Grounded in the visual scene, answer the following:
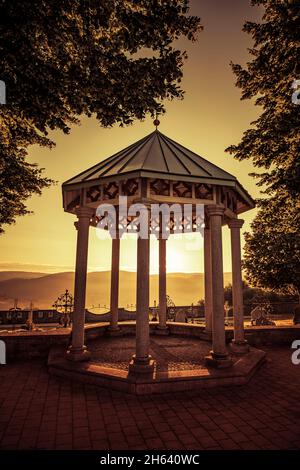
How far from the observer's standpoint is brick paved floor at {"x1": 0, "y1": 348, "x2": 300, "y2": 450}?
4.35 metres

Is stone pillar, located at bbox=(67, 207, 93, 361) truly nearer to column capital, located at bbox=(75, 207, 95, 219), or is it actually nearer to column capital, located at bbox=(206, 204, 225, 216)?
column capital, located at bbox=(75, 207, 95, 219)

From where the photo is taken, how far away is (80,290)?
26.6ft

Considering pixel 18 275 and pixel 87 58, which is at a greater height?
pixel 87 58

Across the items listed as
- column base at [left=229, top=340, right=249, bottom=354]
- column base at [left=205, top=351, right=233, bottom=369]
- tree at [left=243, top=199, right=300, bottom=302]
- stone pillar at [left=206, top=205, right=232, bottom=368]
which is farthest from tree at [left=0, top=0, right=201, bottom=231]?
tree at [left=243, top=199, right=300, bottom=302]

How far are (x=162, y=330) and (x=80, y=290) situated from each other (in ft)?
20.2

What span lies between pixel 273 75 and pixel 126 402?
35.3ft

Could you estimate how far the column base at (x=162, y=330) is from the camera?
41.6 ft

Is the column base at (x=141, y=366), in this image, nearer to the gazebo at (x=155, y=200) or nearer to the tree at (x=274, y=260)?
the gazebo at (x=155, y=200)

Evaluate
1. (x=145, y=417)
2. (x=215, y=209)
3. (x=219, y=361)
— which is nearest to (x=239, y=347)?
(x=219, y=361)

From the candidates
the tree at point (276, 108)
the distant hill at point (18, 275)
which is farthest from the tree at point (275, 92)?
the distant hill at point (18, 275)

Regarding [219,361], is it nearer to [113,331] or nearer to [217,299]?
[217,299]

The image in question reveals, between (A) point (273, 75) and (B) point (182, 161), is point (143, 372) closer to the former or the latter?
(B) point (182, 161)

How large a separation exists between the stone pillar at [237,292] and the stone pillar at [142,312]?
3.76m

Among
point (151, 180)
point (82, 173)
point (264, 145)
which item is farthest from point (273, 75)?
point (82, 173)
